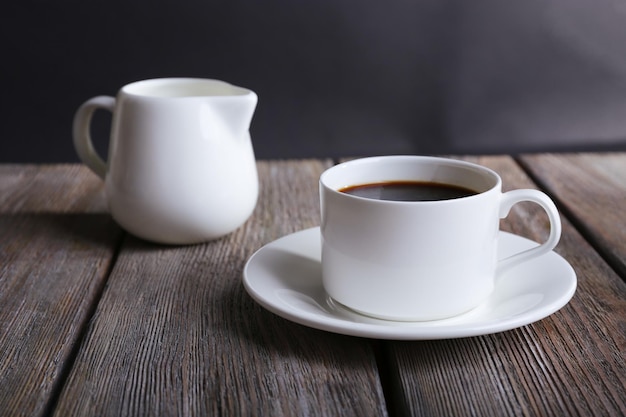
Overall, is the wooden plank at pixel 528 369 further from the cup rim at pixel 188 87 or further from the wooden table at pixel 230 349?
the cup rim at pixel 188 87

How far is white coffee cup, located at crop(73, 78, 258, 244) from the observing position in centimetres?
85

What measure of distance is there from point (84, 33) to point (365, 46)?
1.85ft

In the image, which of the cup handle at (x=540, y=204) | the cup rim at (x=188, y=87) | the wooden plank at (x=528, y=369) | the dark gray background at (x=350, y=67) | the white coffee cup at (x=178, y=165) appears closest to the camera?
the wooden plank at (x=528, y=369)

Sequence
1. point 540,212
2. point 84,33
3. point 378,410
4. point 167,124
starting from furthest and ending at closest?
point 84,33 → point 540,212 → point 167,124 → point 378,410

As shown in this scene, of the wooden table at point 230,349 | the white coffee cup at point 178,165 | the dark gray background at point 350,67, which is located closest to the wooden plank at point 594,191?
the wooden table at point 230,349

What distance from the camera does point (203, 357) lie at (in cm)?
62

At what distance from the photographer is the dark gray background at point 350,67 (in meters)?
1.48

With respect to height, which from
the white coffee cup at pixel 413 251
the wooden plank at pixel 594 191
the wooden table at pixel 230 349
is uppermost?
the white coffee cup at pixel 413 251

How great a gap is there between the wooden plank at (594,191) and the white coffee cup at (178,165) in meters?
0.44

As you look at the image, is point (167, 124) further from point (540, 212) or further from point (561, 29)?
point (561, 29)

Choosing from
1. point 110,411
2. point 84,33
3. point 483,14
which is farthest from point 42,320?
point 483,14

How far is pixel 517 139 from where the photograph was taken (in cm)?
163

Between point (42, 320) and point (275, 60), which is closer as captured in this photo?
point (42, 320)

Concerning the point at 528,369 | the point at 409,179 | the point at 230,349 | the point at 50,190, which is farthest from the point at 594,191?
the point at 50,190
